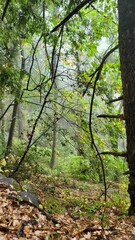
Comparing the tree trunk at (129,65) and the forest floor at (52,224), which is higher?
the tree trunk at (129,65)

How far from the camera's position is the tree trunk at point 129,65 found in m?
3.16

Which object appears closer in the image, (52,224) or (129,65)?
(129,65)

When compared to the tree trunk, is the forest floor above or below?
below

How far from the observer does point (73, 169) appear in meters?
11.8

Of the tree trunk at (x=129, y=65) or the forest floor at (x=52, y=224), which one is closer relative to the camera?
the forest floor at (x=52, y=224)

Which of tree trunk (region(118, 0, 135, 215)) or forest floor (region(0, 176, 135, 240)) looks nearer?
forest floor (region(0, 176, 135, 240))

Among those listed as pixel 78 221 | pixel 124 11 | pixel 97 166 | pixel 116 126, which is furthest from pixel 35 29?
pixel 78 221

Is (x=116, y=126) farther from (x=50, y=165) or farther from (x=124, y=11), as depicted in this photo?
(x=50, y=165)

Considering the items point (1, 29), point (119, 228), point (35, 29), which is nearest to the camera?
point (119, 228)

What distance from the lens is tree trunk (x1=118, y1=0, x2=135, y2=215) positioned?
3158 mm

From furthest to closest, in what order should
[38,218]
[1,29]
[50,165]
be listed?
1. [50,165]
2. [1,29]
3. [38,218]

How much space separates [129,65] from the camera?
10.4ft

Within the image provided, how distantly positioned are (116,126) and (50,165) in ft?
23.1

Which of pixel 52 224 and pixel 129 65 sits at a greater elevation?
pixel 129 65
